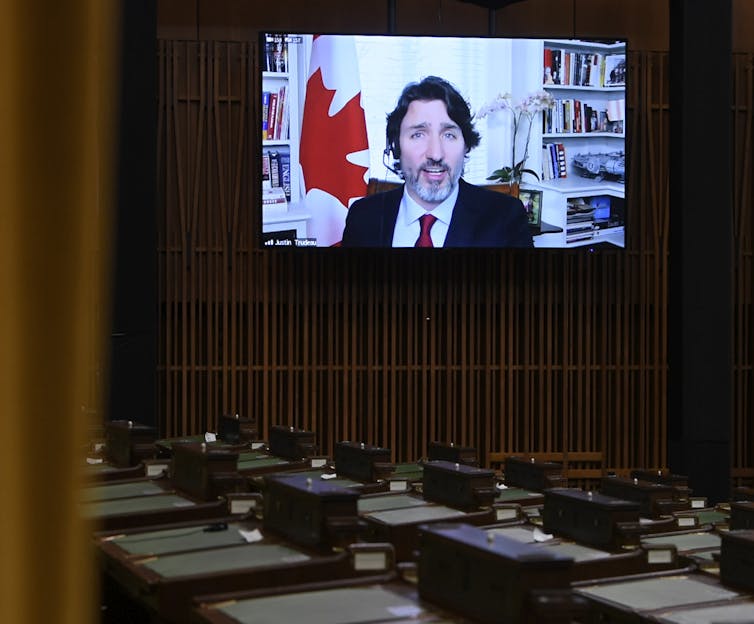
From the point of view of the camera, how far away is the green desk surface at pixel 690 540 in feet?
13.8

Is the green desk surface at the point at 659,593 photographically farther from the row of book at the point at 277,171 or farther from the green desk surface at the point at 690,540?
the row of book at the point at 277,171

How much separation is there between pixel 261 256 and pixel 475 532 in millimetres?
7211

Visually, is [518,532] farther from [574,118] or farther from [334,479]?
[574,118]

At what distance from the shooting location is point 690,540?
441 centimetres

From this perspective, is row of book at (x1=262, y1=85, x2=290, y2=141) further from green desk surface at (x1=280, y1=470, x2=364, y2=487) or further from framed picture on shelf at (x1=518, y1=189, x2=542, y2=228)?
green desk surface at (x1=280, y1=470, x2=364, y2=487)

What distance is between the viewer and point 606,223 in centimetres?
963

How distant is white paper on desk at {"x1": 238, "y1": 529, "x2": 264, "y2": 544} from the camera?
12.6 ft

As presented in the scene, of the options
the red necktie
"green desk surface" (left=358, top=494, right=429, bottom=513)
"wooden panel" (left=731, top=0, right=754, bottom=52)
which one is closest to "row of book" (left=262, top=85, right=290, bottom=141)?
the red necktie

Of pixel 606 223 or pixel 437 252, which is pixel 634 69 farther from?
pixel 437 252

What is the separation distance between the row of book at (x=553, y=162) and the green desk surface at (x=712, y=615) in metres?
6.88

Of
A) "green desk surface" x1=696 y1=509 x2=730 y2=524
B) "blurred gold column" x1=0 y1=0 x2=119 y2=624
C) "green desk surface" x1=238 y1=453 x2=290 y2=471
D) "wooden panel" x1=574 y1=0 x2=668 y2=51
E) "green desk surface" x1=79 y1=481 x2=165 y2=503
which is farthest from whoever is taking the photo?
"wooden panel" x1=574 y1=0 x2=668 y2=51

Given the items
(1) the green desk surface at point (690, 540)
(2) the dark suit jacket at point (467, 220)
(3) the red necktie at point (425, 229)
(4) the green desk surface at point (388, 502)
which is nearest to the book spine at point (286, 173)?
(2) the dark suit jacket at point (467, 220)

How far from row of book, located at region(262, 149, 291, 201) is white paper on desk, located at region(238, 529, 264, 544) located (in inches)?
231

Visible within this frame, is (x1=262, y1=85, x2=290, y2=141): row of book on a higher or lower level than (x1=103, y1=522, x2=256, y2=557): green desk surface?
higher
